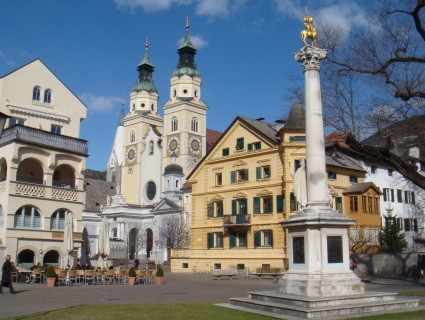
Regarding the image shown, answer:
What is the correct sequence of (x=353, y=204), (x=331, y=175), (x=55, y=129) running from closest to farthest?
(x=55, y=129), (x=331, y=175), (x=353, y=204)

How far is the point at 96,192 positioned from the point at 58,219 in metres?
65.5

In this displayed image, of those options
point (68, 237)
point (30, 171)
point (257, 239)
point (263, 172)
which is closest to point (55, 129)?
point (30, 171)

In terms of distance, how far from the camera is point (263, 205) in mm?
42344

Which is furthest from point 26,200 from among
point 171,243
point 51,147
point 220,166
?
point 171,243

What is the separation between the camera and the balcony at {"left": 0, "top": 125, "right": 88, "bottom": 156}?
106 feet

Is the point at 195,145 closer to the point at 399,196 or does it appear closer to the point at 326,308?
the point at 399,196

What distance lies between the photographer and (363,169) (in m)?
46.9

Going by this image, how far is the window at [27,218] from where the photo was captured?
3161cm

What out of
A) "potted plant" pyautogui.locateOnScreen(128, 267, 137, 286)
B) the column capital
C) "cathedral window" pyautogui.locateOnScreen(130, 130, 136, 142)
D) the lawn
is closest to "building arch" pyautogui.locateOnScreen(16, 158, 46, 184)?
"potted plant" pyautogui.locateOnScreen(128, 267, 137, 286)

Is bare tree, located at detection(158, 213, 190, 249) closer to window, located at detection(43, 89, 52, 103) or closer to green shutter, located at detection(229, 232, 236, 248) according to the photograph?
green shutter, located at detection(229, 232, 236, 248)

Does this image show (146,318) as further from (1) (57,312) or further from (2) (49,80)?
(2) (49,80)

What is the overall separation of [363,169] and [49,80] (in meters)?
29.1

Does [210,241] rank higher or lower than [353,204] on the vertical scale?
lower

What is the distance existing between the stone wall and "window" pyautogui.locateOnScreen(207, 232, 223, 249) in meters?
13.6
